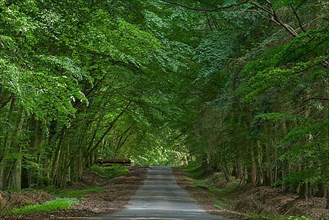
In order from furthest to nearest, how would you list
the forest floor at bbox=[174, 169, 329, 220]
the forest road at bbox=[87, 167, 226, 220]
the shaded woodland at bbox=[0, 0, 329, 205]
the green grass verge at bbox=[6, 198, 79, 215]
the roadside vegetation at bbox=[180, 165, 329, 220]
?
1. the green grass verge at bbox=[6, 198, 79, 215]
2. the forest road at bbox=[87, 167, 226, 220]
3. the forest floor at bbox=[174, 169, 329, 220]
4. the roadside vegetation at bbox=[180, 165, 329, 220]
5. the shaded woodland at bbox=[0, 0, 329, 205]

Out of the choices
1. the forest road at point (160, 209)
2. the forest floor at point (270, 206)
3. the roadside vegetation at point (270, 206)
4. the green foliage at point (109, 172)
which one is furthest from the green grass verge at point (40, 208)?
the green foliage at point (109, 172)

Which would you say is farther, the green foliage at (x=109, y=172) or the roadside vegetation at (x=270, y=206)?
the green foliage at (x=109, y=172)

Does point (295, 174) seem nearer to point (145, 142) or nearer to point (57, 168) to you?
point (57, 168)

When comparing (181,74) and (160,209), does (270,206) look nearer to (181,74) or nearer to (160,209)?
(160,209)

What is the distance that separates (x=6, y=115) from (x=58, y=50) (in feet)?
18.6

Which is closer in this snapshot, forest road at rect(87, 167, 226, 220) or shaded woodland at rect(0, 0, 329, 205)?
shaded woodland at rect(0, 0, 329, 205)

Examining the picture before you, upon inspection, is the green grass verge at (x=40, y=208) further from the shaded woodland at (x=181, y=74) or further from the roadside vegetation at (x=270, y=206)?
the roadside vegetation at (x=270, y=206)

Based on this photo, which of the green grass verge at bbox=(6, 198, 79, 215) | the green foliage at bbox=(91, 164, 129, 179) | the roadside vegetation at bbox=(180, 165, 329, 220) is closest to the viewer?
the roadside vegetation at bbox=(180, 165, 329, 220)

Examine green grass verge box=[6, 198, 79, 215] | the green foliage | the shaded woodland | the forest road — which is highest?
the shaded woodland

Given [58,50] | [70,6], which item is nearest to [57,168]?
[58,50]

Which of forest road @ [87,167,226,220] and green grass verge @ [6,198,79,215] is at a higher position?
green grass verge @ [6,198,79,215]

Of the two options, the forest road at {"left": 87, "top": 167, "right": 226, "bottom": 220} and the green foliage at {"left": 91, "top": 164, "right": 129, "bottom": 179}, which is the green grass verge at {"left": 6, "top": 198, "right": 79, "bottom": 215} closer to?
the forest road at {"left": 87, "top": 167, "right": 226, "bottom": 220}

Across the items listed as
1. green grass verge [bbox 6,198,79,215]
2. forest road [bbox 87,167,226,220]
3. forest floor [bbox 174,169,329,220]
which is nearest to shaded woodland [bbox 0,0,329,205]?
forest floor [bbox 174,169,329,220]

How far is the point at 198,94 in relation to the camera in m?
25.8
